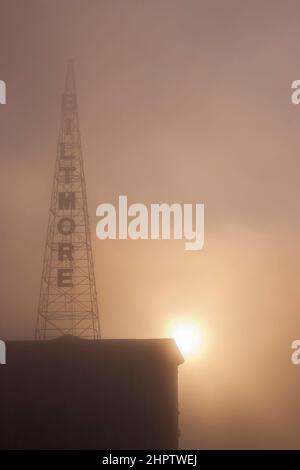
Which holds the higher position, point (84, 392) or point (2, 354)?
point (2, 354)

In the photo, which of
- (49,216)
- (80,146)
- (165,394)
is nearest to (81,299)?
(49,216)

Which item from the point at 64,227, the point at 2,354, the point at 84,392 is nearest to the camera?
the point at 2,354

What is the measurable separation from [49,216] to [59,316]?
341 inches

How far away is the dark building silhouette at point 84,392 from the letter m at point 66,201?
1575cm

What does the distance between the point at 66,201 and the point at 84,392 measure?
1796 cm

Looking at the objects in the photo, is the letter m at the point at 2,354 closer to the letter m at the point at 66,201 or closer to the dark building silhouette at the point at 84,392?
the dark building silhouette at the point at 84,392

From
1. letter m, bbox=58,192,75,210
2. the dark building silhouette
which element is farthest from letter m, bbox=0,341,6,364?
letter m, bbox=58,192,75,210

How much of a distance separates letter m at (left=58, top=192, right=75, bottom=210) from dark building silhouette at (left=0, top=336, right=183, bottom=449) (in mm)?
15750

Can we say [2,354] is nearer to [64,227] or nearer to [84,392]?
[84,392]

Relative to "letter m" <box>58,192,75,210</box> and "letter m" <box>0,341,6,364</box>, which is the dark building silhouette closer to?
"letter m" <box>0,341,6,364</box>

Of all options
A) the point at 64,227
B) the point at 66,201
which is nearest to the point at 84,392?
the point at 64,227

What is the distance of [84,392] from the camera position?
119ft

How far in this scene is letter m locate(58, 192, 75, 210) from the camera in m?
49.8

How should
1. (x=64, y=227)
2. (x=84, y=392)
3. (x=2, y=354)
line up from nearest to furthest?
(x=2, y=354)
(x=84, y=392)
(x=64, y=227)
